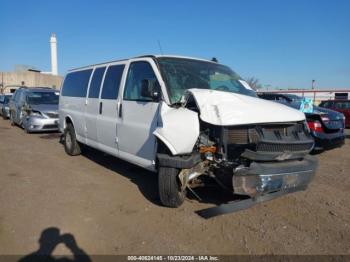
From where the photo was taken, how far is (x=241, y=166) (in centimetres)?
393

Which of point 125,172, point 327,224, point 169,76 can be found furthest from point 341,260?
point 125,172

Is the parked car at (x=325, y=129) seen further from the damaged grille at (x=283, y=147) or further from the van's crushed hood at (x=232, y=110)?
the van's crushed hood at (x=232, y=110)

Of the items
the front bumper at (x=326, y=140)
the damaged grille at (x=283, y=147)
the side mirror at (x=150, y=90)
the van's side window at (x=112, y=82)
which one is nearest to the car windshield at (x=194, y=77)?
the side mirror at (x=150, y=90)

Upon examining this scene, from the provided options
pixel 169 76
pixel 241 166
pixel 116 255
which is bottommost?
pixel 116 255

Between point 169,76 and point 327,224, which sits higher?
point 169,76

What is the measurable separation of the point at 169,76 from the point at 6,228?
2897mm

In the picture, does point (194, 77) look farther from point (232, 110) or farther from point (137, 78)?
point (232, 110)

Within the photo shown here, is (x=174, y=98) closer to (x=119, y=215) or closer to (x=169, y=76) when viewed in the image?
(x=169, y=76)

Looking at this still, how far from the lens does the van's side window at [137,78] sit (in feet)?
16.6

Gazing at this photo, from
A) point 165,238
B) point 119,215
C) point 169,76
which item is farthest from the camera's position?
point 169,76

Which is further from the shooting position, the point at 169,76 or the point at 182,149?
the point at 169,76

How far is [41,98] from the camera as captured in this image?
13.8m

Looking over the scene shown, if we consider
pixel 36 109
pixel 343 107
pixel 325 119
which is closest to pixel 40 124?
pixel 36 109

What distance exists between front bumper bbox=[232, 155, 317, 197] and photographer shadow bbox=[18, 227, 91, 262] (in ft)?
6.16
